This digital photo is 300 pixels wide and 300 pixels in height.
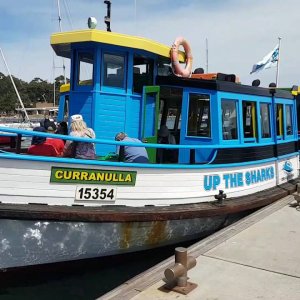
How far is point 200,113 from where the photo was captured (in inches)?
258

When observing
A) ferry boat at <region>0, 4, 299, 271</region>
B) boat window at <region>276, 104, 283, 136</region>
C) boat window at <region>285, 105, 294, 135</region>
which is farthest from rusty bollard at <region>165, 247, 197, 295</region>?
boat window at <region>285, 105, 294, 135</region>

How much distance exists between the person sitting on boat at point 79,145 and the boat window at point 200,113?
6.01 ft

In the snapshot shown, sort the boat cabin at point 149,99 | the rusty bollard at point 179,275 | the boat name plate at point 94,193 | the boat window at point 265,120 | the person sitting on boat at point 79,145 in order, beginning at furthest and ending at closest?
the boat window at point 265,120 < the boat cabin at point 149,99 < the person sitting on boat at point 79,145 < the boat name plate at point 94,193 < the rusty bollard at point 179,275

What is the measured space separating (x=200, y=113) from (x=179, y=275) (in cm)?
321

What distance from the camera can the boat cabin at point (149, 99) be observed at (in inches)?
252

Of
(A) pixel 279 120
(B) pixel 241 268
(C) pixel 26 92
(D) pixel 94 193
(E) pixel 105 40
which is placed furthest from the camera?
(C) pixel 26 92

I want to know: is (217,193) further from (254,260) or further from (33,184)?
(33,184)

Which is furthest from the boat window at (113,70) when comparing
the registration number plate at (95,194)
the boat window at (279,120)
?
the boat window at (279,120)

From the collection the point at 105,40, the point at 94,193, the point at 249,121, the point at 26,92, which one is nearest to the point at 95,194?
the point at 94,193

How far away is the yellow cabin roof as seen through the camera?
620cm

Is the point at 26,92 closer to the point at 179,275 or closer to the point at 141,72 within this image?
the point at 141,72

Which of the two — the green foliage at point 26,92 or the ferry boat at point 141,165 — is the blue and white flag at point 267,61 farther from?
the green foliage at point 26,92

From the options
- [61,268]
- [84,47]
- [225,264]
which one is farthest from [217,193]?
[84,47]

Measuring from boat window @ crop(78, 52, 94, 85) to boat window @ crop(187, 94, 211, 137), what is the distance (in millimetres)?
1639
